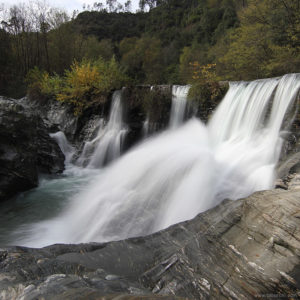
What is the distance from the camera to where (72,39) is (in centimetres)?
2016

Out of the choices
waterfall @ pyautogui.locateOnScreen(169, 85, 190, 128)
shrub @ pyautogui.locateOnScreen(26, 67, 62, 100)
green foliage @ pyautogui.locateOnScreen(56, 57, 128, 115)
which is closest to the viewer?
waterfall @ pyautogui.locateOnScreen(169, 85, 190, 128)

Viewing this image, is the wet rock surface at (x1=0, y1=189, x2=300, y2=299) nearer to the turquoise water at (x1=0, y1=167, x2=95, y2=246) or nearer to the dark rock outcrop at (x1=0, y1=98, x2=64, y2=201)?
the turquoise water at (x1=0, y1=167, x2=95, y2=246)

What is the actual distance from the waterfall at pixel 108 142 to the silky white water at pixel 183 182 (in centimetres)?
300

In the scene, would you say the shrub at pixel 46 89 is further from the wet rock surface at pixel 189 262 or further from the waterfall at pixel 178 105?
the wet rock surface at pixel 189 262

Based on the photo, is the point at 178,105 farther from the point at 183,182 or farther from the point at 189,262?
the point at 189,262

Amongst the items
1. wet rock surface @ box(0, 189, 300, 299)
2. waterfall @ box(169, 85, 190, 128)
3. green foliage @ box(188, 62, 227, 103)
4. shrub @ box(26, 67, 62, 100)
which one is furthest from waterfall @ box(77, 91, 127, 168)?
wet rock surface @ box(0, 189, 300, 299)

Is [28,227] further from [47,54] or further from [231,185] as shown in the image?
[47,54]

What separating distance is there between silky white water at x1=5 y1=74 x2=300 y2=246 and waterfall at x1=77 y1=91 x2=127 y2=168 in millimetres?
2997

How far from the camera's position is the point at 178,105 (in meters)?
9.95

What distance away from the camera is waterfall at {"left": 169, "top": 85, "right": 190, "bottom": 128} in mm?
9828

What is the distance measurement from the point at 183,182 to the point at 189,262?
2.48 metres

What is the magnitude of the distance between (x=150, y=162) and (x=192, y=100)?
4.40m

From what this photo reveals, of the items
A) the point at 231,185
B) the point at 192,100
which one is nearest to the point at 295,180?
the point at 231,185

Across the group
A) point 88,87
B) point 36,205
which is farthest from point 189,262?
point 88,87
